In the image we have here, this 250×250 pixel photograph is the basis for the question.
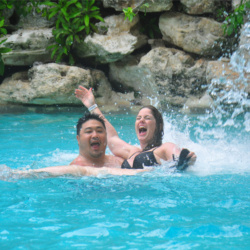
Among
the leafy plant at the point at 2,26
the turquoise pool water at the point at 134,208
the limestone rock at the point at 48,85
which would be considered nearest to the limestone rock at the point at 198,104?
the limestone rock at the point at 48,85

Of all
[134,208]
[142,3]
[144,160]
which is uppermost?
[142,3]

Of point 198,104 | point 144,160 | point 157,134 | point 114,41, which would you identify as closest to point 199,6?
point 114,41

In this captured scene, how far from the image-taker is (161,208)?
3594 millimetres

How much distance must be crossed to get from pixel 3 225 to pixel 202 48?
739cm

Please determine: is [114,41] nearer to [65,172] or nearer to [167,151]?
[167,151]

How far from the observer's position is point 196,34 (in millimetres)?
9625

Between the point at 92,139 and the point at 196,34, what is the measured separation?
576cm

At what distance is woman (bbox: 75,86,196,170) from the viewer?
4546mm

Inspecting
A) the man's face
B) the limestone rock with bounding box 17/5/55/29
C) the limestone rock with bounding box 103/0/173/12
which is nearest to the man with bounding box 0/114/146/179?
the man's face

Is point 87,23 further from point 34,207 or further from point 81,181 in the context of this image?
point 34,207

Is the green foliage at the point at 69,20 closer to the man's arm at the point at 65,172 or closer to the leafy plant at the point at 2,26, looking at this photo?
the leafy plant at the point at 2,26

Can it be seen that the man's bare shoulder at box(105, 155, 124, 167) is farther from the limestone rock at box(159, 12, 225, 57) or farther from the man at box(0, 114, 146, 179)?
the limestone rock at box(159, 12, 225, 57)

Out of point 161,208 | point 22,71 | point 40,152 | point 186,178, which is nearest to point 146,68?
point 22,71

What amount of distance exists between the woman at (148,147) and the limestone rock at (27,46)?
516 cm
